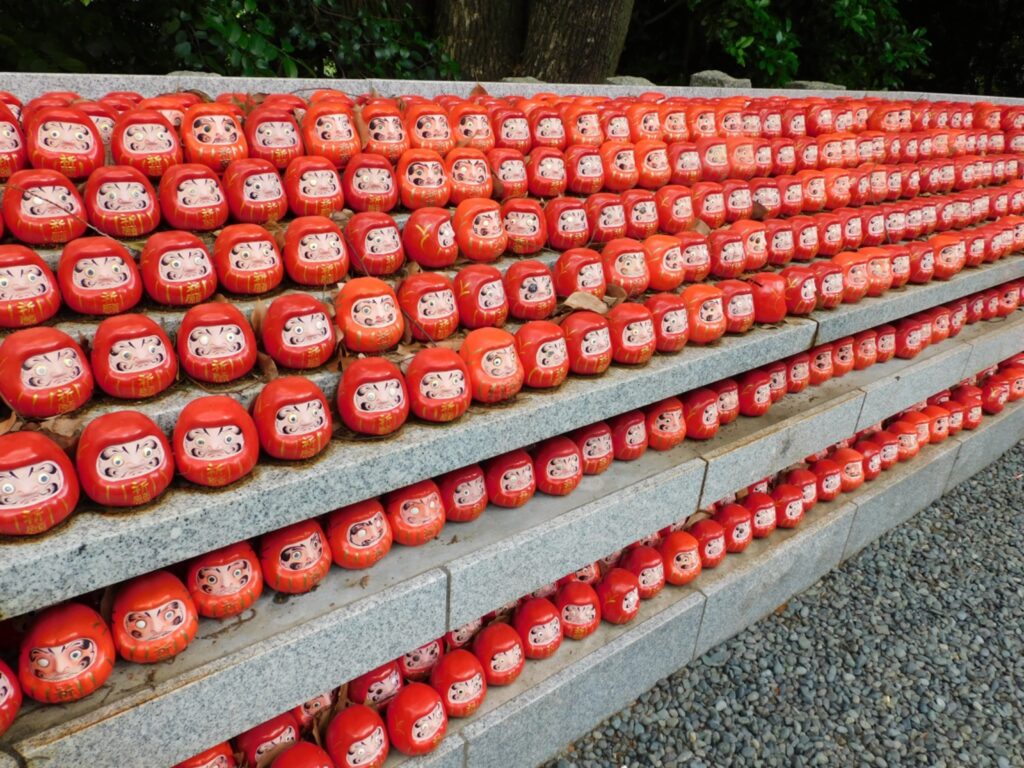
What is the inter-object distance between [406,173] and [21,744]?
6.50ft

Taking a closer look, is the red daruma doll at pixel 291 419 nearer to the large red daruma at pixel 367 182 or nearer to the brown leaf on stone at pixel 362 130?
the large red daruma at pixel 367 182

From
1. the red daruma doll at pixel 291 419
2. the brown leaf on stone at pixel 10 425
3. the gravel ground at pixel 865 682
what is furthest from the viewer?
the gravel ground at pixel 865 682

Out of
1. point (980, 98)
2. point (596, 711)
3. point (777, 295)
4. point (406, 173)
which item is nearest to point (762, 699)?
point (596, 711)

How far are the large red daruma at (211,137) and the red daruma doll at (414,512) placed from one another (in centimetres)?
124

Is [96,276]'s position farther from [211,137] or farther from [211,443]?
[211,137]

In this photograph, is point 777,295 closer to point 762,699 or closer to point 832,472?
point 832,472

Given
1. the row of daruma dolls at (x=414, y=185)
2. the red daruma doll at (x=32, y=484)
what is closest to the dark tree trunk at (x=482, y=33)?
the row of daruma dolls at (x=414, y=185)

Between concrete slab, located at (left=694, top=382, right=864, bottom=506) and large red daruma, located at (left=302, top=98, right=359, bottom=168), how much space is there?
1.80 meters

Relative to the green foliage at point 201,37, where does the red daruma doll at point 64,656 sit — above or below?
below

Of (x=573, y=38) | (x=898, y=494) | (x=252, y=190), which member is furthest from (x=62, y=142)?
(x=573, y=38)

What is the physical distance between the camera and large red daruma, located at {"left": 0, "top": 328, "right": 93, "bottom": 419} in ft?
5.46

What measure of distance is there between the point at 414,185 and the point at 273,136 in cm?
50

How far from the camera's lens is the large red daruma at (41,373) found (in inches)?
65.5

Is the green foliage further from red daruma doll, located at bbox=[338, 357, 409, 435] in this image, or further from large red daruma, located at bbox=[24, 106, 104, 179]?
red daruma doll, located at bbox=[338, 357, 409, 435]
